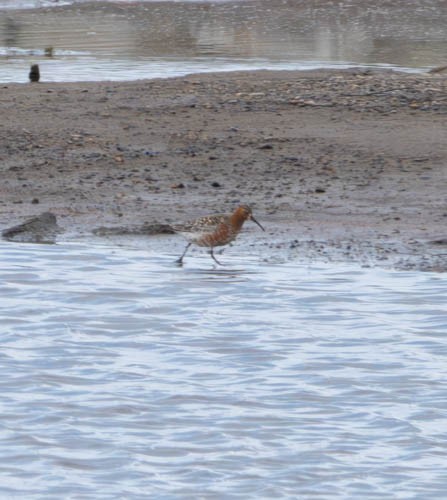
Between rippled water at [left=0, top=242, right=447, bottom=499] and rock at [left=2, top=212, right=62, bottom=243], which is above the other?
rock at [left=2, top=212, right=62, bottom=243]

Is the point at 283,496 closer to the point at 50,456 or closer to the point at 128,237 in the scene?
the point at 50,456

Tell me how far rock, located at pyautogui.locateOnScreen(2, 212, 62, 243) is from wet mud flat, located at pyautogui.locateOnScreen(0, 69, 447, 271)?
0.38 feet

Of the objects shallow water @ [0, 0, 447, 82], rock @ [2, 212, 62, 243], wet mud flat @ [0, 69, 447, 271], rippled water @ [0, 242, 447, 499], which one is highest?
shallow water @ [0, 0, 447, 82]

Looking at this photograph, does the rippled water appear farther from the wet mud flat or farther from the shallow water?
the shallow water

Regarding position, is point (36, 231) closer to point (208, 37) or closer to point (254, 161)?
point (254, 161)

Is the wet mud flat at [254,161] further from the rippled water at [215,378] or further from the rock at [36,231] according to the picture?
the rippled water at [215,378]

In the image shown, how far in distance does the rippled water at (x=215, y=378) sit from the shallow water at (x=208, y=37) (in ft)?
31.6

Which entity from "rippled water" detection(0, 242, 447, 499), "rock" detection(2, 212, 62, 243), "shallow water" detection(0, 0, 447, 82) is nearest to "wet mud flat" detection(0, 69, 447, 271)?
"rock" detection(2, 212, 62, 243)

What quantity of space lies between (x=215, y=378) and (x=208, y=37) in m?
21.6

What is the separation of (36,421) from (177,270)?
8.99ft

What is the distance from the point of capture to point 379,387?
696 cm

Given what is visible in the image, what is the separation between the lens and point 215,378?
23.4 feet

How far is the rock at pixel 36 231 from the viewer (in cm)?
991

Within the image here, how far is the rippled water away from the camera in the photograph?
5938mm
